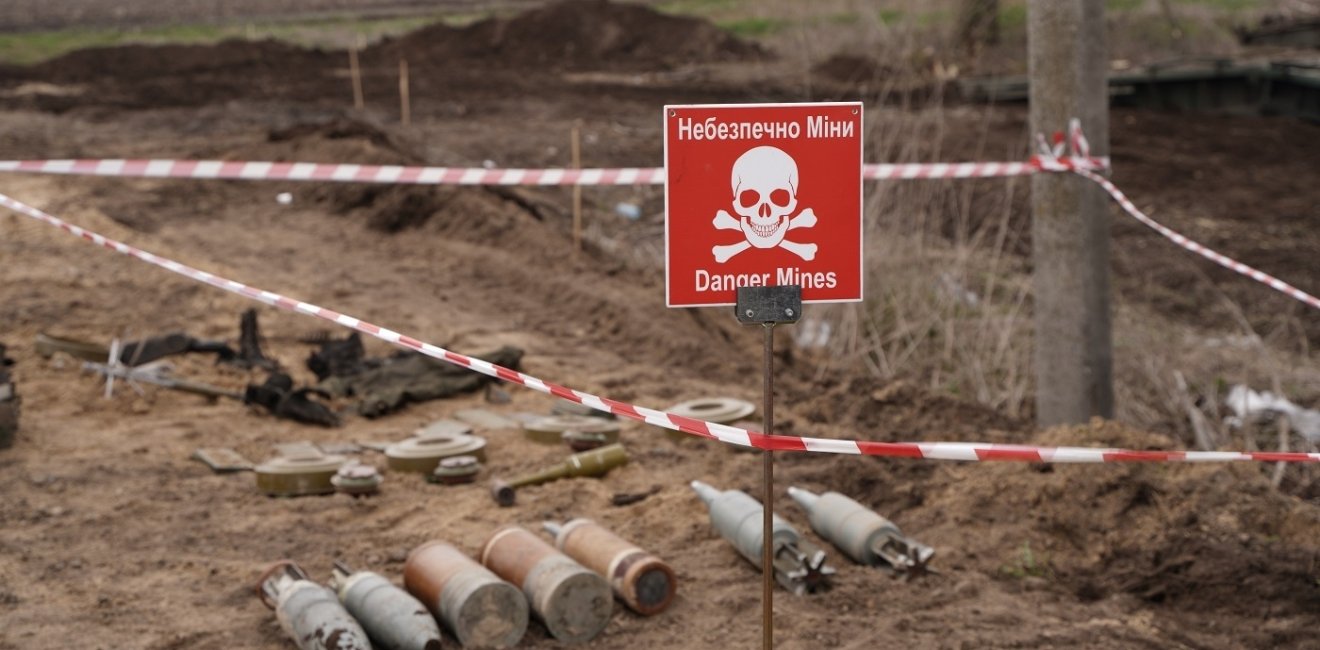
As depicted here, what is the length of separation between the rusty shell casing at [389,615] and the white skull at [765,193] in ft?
5.92

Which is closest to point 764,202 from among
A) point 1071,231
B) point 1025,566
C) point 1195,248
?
point 1025,566

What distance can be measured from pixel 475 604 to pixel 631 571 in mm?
612

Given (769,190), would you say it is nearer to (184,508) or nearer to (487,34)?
(184,508)

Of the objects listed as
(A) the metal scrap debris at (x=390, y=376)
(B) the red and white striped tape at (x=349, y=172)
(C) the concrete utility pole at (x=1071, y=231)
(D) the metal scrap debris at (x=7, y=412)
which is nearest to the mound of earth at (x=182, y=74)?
(A) the metal scrap debris at (x=390, y=376)

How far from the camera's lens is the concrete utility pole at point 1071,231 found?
7.72 meters

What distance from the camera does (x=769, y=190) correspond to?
439cm

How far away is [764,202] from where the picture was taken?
439cm

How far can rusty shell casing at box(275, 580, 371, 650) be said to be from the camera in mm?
4871

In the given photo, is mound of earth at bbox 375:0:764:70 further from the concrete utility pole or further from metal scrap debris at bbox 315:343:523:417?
the concrete utility pole

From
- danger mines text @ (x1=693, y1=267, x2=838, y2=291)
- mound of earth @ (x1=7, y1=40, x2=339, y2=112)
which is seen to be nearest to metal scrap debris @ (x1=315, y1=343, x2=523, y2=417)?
danger mines text @ (x1=693, y1=267, x2=838, y2=291)

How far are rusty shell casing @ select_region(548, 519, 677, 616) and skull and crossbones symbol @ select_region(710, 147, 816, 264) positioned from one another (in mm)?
1510

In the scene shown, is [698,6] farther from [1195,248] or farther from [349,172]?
[349,172]

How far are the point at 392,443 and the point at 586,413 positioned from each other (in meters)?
1.12

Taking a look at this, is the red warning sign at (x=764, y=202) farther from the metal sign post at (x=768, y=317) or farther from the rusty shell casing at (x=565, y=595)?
the rusty shell casing at (x=565, y=595)
